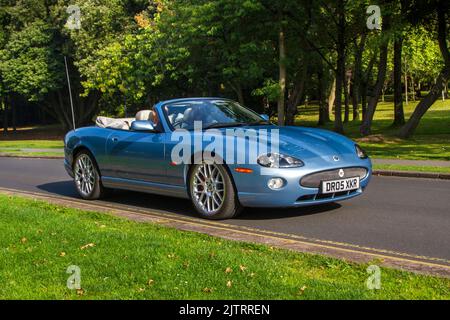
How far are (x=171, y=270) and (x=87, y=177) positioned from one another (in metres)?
5.11

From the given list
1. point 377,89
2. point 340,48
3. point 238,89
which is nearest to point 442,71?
point 377,89

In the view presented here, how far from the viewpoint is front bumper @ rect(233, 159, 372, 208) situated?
22.6ft

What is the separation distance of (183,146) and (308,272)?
10.9 ft

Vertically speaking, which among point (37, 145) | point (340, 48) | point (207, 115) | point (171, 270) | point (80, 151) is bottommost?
point (37, 145)

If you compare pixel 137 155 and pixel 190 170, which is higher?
pixel 137 155

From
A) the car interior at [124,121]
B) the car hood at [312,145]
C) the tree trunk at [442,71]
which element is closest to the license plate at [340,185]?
the car hood at [312,145]

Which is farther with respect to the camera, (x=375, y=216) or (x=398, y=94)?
(x=398, y=94)

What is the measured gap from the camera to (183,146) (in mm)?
7641

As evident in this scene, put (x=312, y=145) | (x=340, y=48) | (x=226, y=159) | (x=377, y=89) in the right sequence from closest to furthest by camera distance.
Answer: (x=226, y=159) → (x=312, y=145) → (x=377, y=89) → (x=340, y=48)

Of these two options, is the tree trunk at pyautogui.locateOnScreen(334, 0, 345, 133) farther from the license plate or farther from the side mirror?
the license plate

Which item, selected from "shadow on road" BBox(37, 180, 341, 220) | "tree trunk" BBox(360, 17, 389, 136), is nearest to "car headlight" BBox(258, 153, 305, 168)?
"shadow on road" BBox(37, 180, 341, 220)

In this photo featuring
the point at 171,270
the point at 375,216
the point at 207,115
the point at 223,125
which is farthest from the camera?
the point at 207,115

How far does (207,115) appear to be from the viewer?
26.9ft

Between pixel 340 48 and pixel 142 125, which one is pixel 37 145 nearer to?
pixel 340 48
